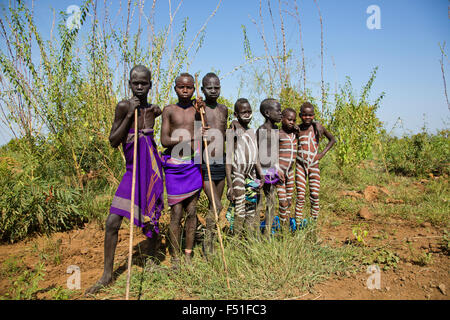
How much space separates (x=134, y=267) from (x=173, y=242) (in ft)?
1.72

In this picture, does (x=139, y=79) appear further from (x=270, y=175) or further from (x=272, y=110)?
(x=270, y=175)

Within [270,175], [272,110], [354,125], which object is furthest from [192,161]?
[354,125]

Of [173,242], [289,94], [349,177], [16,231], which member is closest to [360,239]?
[173,242]

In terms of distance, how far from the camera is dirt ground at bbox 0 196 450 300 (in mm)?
2258

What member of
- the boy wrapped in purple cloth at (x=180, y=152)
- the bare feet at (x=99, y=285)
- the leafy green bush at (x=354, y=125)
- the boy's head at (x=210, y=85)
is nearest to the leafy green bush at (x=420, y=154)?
the leafy green bush at (x=354, y=125)

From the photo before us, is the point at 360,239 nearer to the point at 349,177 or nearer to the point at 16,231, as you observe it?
the point at 349,177

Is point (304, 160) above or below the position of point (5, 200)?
above

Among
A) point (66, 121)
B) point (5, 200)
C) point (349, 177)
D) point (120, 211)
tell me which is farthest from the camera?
point (349, 177)

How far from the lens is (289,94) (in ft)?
15.2

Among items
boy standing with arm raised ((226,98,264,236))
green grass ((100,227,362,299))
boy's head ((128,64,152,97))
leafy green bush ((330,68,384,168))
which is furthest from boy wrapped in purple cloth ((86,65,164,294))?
leafy green bush ((330,68,384,168))

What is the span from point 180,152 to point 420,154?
549 cm

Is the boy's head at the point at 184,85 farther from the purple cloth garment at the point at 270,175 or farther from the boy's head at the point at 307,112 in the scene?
the boy's head at the point at 307,112

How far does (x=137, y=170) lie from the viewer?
8.54ft

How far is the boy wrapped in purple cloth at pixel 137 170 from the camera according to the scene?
8.03 ft
